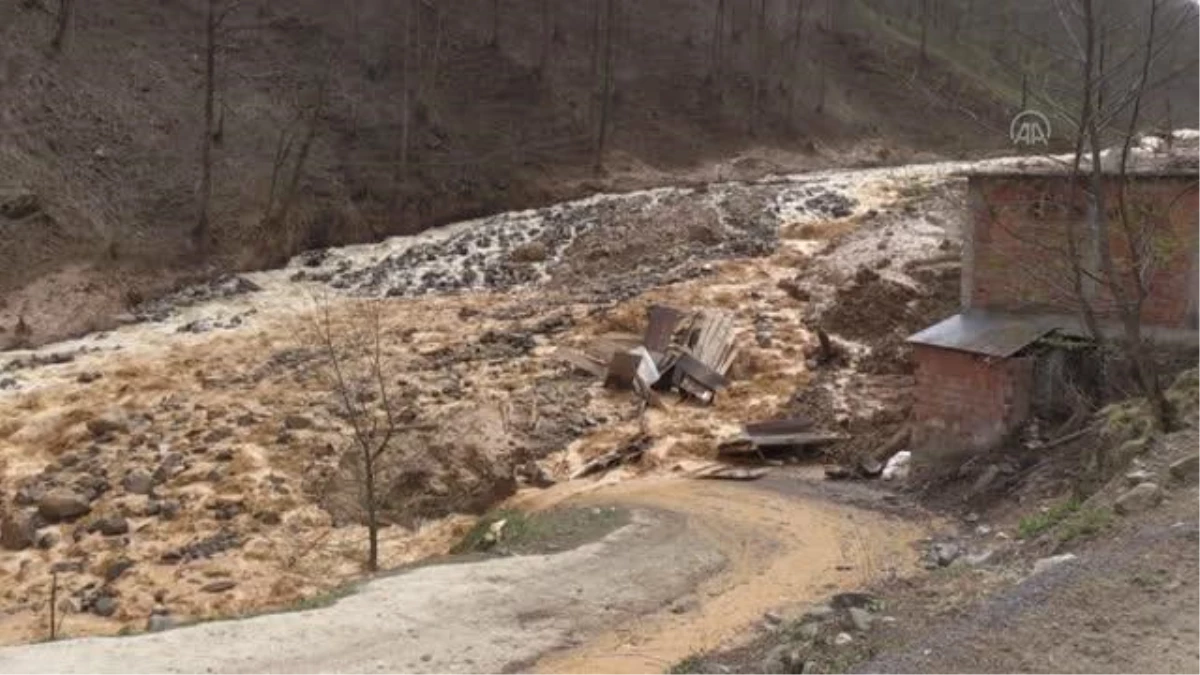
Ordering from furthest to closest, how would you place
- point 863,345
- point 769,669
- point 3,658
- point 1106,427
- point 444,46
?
point 444,46 < point 863,345 < point 1106,427 < point 3,658 < point 769,669

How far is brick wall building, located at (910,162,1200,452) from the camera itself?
13469 millimetres

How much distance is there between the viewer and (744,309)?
22.0 meters

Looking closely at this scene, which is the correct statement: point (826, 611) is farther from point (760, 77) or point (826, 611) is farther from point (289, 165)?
point (760, 77)

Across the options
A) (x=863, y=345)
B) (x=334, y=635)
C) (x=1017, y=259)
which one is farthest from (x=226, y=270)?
(x=334, y=635)

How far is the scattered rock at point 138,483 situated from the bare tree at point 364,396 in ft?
Answer: 7.93

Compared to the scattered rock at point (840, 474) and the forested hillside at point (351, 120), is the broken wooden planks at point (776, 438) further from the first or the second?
the forested hillside at point (351, 120)

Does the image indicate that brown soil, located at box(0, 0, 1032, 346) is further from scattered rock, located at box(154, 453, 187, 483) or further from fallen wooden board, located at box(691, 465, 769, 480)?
scattered rock, located at box(154, 453, 187, 483)

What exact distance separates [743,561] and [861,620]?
3.64 m

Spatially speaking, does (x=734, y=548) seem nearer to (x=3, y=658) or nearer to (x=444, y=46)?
(x=3, y=658)

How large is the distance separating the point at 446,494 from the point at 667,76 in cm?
3673

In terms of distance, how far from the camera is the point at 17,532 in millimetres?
14570

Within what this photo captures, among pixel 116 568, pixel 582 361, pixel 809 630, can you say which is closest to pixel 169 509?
pixel 116 568

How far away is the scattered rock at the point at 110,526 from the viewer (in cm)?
1456

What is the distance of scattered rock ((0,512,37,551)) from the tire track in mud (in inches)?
248
